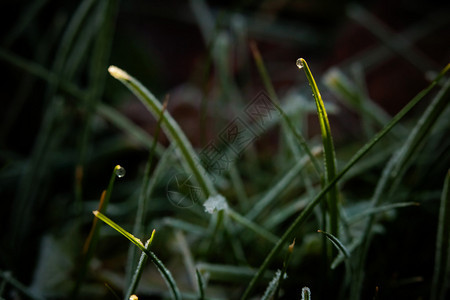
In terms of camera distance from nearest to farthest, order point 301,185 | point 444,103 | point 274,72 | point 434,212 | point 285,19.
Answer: point 444,103
point 434,212
point 301,185
point 274,72
point 285,19

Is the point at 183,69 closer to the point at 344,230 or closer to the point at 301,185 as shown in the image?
the point at 301,185

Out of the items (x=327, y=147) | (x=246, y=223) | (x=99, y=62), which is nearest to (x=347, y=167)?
(x=327, y=147)

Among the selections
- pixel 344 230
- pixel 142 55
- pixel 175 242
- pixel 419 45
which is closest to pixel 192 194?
pixel 175 242

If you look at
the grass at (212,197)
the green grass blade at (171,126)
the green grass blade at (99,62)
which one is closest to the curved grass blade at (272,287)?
the grass at (212,197)

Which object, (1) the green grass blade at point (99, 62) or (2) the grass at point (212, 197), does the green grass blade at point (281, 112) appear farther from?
(1) the green grass blade at point (99, 62)

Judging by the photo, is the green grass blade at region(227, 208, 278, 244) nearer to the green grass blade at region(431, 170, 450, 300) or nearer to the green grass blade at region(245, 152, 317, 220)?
the green grass blade at region(245, 152, 317, 220)
